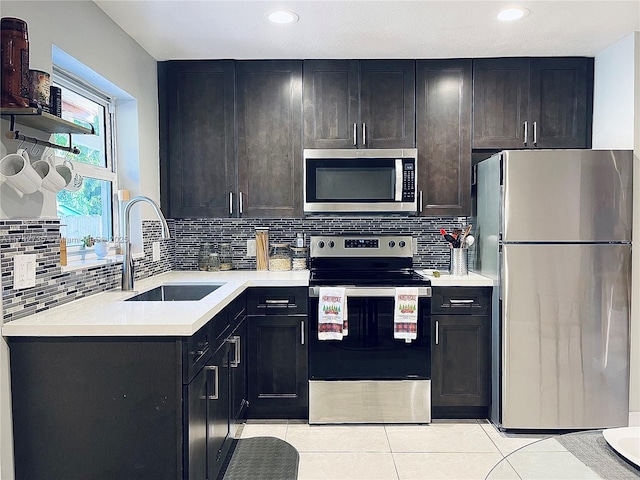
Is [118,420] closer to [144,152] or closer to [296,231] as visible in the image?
[144,152]

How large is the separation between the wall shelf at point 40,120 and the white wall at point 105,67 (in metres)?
0.06

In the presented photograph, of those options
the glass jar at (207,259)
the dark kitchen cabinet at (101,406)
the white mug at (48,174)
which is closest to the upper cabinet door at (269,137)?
the glass jar at (207,259)

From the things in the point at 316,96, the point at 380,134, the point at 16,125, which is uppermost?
the point at 316,96

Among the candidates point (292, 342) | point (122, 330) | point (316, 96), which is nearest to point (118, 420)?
point (122, 330)

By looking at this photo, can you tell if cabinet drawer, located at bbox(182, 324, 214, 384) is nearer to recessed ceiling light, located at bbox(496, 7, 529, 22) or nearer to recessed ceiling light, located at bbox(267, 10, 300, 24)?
recessed ceiling light, located at bbox(267, 10, 300, 24)

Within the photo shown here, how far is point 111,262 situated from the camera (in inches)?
100

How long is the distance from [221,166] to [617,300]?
8.39ft

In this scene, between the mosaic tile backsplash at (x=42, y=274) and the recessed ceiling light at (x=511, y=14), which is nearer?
the mosaic tile backsplash at (x=42, y=274)

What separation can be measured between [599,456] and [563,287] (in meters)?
1.83

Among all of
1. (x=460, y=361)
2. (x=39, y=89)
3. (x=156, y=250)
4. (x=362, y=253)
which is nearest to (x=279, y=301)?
(x=362, y=253)

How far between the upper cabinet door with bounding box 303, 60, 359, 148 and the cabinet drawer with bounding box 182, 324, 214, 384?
170cm

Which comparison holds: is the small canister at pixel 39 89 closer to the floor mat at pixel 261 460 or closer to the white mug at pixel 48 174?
the white mug at pixel 48 174

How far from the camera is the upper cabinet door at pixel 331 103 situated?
329 cm

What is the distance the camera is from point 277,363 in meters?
3.04
